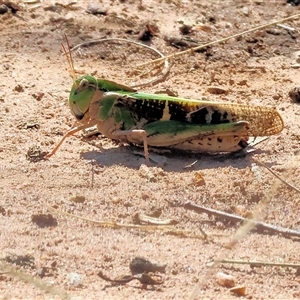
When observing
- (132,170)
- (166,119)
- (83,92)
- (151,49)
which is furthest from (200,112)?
(151,49)

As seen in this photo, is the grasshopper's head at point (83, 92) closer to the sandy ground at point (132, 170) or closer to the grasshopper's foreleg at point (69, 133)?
the grasshopper's foreleg at point (69, 133)

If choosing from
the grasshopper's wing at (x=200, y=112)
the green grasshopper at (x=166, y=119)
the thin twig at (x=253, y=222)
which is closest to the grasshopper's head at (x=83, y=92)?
the green grasshopper at (x=166, y=119)

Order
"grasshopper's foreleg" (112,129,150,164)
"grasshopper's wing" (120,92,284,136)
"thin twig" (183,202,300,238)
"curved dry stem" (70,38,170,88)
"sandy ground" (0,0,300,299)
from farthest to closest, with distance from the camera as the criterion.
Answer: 1. "curved dry stem" (70,38,170,88)
2. "grasshopper's wing" (120,92,284,136)
3. "grasshopper's foreleg" (112,129,150,164)
4. "thin twig" (183,202,300,238)
5. "sandy ground" (0,0,300,299)

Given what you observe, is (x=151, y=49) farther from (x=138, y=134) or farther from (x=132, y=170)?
(x=132, y=170)

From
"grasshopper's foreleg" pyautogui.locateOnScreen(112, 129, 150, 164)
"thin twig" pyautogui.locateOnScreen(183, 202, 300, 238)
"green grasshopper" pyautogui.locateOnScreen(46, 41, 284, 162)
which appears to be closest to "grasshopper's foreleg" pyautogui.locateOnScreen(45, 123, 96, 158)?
"green grasshopper" pyautogui.locateOnScreen(46, 41, 284, 162)

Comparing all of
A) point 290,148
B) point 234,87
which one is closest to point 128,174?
point 290,148

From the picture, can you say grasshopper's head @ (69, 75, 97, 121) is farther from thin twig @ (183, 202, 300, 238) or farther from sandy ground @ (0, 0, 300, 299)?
thin twig @ (183, 202, 300, 238)

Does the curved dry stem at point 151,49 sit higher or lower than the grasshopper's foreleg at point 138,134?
lower
